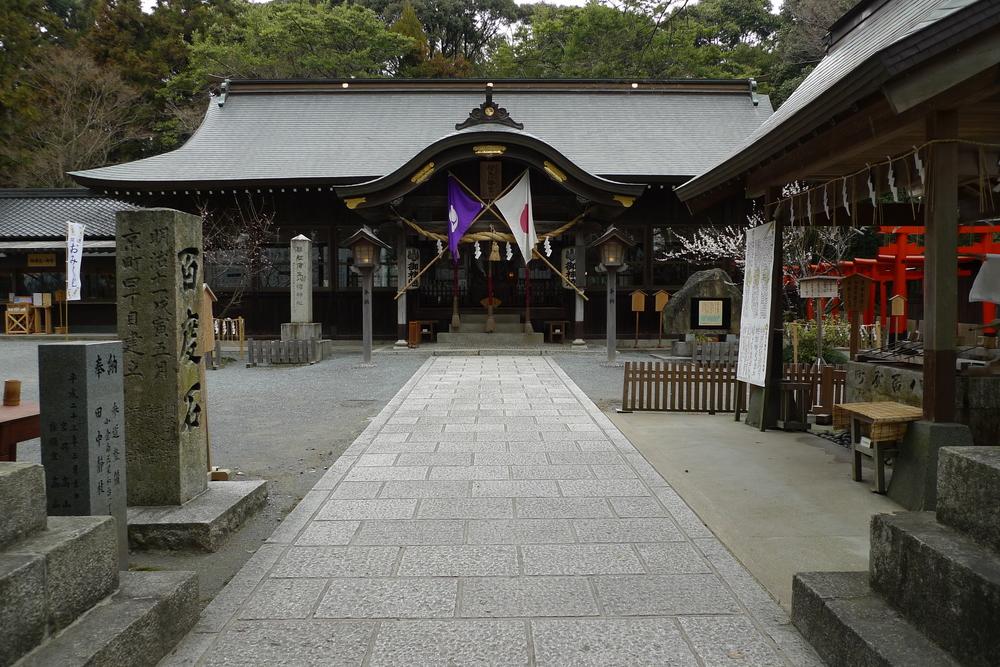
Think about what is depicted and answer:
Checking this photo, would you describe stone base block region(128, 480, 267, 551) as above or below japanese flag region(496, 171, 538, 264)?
below

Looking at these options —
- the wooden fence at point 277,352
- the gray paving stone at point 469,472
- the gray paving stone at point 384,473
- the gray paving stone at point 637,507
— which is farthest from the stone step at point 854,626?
the wooden fence at point 277,352

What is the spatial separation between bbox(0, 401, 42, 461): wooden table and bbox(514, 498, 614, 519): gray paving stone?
298 cm

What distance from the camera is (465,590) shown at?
124 inches

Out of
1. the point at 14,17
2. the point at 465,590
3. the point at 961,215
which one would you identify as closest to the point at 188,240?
the point at 465,590

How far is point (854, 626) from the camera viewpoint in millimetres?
2320

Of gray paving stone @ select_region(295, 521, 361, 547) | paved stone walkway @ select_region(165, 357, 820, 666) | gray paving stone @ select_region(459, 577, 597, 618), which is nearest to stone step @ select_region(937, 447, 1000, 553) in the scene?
paved stone walkway @ select_region(165, 357, 820, 666)

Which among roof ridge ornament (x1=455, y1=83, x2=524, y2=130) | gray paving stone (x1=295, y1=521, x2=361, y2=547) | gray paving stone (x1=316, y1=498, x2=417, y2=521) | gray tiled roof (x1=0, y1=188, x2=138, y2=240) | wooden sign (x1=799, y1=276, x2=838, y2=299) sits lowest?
gray paving stone (x1=295, y1=521, x2=361, y2=547)

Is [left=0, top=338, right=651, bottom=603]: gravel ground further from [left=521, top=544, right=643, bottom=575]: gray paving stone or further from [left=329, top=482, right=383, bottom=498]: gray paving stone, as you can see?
[left=521, top=544, right=643, bottom=575]: gray paving stone

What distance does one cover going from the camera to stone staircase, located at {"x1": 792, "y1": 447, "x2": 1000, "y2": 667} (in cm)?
198

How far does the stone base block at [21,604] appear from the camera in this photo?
194cm

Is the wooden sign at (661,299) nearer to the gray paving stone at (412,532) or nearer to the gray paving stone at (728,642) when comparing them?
the gray paving stone at (412,532)

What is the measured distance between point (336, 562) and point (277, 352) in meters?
11.0


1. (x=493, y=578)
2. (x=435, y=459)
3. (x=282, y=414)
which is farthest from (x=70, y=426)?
(x=282, y=414)

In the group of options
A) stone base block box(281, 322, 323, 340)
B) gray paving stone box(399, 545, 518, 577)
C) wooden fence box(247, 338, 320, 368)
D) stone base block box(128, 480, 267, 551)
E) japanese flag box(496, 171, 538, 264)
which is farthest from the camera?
japanese flag box(496, 171, 538, 264)
